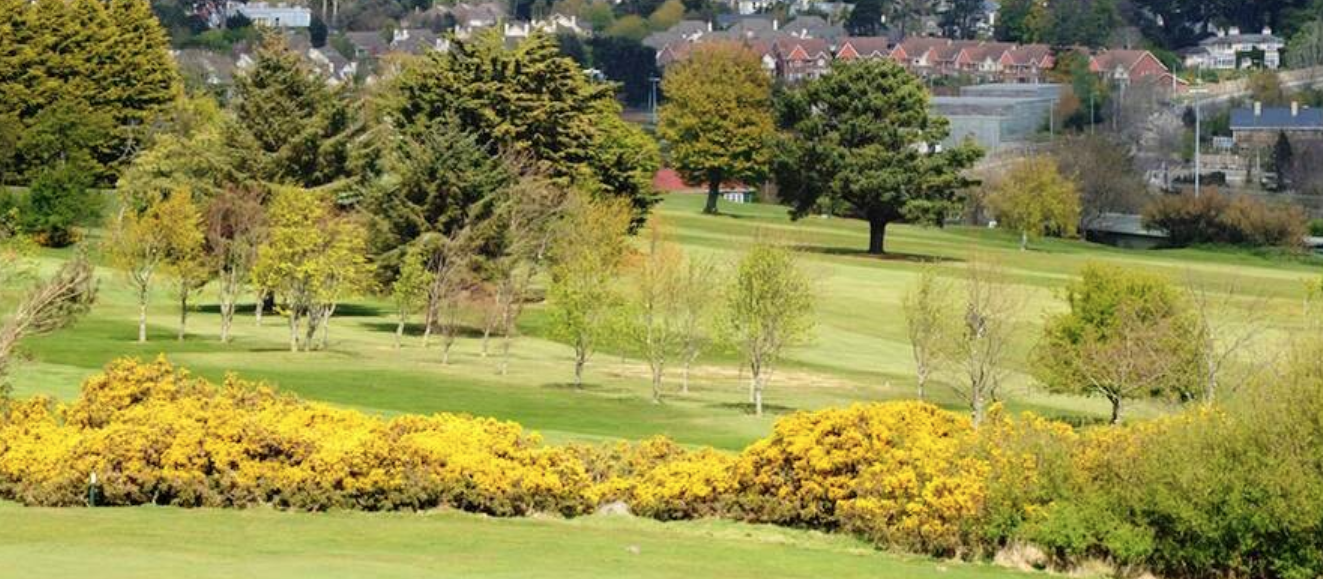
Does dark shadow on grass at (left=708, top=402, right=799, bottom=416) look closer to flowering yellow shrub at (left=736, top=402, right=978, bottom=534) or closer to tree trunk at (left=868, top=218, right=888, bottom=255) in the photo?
flowering yellow shrub at (left=736, top=402, right=978, bottom=534)

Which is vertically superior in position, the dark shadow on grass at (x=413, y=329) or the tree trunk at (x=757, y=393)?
the dark shadow on grass at (x=413, y=329)

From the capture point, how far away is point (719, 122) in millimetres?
135500

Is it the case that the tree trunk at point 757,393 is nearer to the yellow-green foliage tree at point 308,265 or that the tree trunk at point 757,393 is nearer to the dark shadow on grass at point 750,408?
the dark shadow on grass at point 750,408

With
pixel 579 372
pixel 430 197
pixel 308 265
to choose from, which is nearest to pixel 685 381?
pixel 579 372

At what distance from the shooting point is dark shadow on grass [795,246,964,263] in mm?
111125

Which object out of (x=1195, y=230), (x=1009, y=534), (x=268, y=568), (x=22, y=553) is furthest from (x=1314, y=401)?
(x=1195, y=230)

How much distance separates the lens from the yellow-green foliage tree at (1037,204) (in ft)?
424

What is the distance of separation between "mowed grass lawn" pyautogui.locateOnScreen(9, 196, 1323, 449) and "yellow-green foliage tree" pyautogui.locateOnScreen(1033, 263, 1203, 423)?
176cm

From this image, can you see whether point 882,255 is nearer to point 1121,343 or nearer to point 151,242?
point 151,242

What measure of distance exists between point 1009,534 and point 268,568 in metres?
12.3

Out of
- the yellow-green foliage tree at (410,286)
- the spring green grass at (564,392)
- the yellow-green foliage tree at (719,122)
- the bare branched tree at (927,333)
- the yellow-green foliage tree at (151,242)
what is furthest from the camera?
the yellow-green foliage tree at (719,122)

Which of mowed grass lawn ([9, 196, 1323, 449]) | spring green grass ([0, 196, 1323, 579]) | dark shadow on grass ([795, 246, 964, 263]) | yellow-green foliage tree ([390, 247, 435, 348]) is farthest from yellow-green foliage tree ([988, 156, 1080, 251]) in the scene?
yellow-green foliage tree ([390, 247, 435, 348])

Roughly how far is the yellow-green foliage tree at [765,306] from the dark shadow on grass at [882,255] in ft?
124

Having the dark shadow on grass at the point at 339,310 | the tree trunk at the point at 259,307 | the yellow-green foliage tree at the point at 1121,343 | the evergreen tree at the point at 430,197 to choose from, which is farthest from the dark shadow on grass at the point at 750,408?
the dark shadow on grass at the point at 339,310
